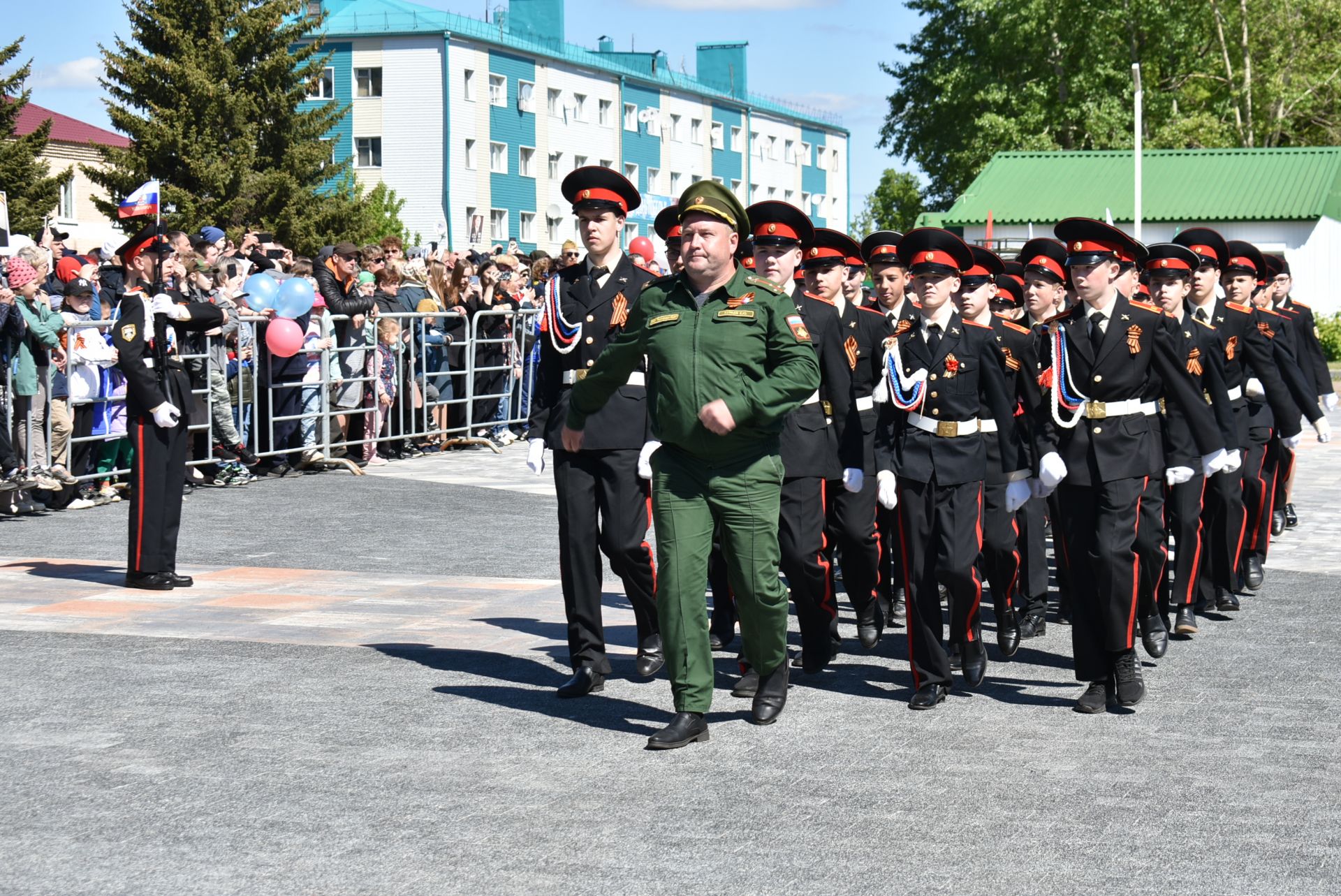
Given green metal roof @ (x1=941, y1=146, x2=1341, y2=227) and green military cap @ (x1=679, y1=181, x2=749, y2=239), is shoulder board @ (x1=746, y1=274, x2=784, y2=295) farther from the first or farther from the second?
green metal roof @ (x1=941, y1=146, x2=1341, y2=227)

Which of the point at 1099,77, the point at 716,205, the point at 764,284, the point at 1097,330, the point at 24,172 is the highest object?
the point at 1099,77

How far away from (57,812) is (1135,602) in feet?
14.3

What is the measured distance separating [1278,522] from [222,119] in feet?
143

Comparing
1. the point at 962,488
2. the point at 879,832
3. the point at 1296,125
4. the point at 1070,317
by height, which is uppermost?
the point at 1296,125

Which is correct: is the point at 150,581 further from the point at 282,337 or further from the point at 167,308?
the point at 282,337

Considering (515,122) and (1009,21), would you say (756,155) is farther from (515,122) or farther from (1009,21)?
(1009,21)

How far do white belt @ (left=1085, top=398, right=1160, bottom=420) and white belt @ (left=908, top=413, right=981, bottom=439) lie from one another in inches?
19.3

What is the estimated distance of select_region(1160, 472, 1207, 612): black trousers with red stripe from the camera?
31.3 ft

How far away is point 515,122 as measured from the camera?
76.2 metres

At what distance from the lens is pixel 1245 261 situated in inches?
450

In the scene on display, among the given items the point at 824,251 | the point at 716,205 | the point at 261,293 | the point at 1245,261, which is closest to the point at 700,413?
the point at 716,205

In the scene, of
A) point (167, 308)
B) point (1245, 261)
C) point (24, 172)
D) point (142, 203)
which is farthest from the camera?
point (24, 172)

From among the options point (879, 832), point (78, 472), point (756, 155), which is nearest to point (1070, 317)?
point (879, 832)

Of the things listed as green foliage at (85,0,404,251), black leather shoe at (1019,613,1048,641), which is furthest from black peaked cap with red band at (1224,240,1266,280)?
green foliage at (85,0,404,251)
